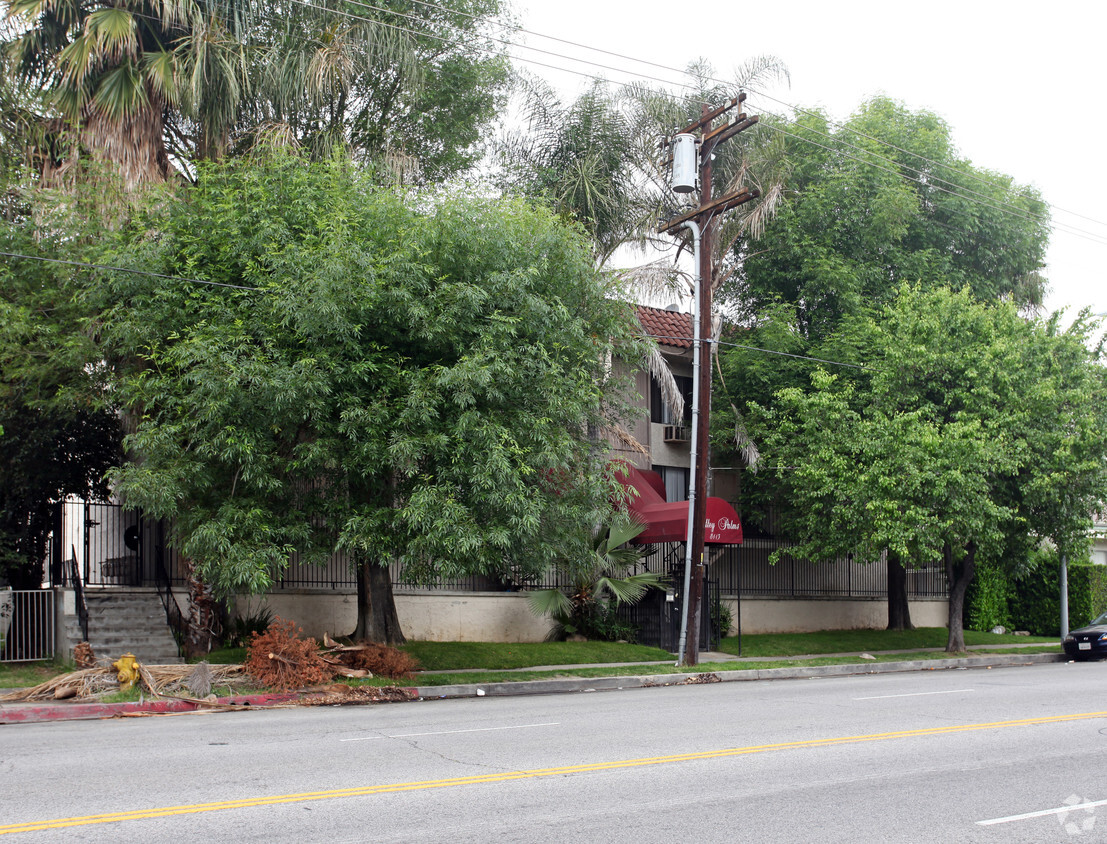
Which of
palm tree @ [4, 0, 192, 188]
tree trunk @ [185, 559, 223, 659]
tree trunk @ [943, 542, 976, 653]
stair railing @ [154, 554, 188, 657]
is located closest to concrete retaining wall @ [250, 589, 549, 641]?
stair railing @ [154, 554, 188, 657]

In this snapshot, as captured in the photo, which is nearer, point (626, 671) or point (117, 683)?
point (117, 683)

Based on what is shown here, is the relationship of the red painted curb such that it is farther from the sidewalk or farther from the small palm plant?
the small palm plant

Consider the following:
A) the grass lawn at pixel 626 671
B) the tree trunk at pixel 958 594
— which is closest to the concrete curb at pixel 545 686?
the grass lawn at pixel 626 671

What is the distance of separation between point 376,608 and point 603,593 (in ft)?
20.5

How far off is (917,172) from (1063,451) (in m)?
9.95

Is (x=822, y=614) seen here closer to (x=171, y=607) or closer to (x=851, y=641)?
(x=851, y=641)

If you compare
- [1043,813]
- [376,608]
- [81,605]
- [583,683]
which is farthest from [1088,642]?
[81,605]

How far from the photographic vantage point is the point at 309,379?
14.6 meters

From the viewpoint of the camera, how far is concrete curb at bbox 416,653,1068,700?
1698 cm

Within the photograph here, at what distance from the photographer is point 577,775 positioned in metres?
8.10

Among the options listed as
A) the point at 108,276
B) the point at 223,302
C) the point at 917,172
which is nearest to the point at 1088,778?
the point at 223,302

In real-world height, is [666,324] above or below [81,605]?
above

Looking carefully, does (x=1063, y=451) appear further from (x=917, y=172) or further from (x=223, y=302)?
(x=223, y=302)

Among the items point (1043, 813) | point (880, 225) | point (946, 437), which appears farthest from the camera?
point (880, 225)
